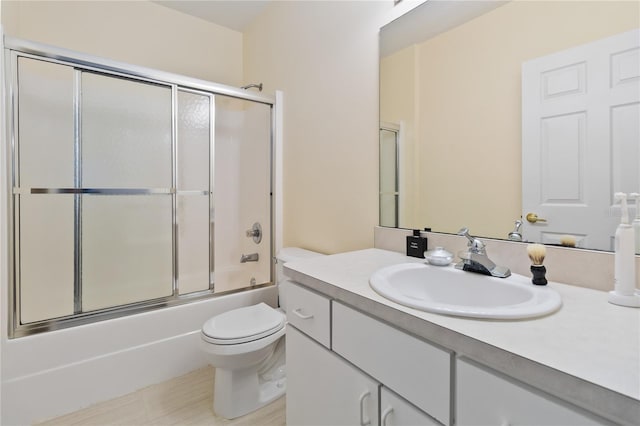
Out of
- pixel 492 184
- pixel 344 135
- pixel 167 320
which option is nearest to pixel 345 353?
pixel 492 184

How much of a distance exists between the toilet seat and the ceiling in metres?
2.37

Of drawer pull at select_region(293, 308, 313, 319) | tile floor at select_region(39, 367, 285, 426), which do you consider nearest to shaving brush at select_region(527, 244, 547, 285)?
drawer pull at select_region(293, 308, 313, 319)

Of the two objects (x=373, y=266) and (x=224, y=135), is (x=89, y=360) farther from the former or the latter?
(x=224, y=135)

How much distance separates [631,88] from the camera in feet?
2.64

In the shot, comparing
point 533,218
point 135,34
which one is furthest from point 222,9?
point 533,218

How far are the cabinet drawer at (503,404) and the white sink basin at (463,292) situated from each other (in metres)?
0.12

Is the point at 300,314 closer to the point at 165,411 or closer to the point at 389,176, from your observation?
the point at 389,176

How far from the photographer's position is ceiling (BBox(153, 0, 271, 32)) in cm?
242

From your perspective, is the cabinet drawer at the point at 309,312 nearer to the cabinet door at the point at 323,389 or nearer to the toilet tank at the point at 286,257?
the cabinet door at the point at 323,389

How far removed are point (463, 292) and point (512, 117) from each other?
62 cm

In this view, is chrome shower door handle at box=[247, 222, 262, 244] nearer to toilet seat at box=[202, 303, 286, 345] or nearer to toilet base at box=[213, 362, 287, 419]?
toilet seat at box=[202, 303, 286, 345]

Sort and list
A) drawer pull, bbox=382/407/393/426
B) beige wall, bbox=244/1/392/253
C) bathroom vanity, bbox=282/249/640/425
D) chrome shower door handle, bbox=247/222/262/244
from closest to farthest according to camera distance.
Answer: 1. bathroom vanity, bbox=282/249/640/425
2. drawer pull, bbox=382/407/393/426
3. beige wall, bbox=244/1/392/253
4. chrome shower door handle, bbox=247/222/262/244

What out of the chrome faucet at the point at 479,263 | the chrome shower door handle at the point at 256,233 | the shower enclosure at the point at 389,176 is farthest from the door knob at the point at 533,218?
the chrome shower door handle at the point at 256,233

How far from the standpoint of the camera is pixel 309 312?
1.03 meters
